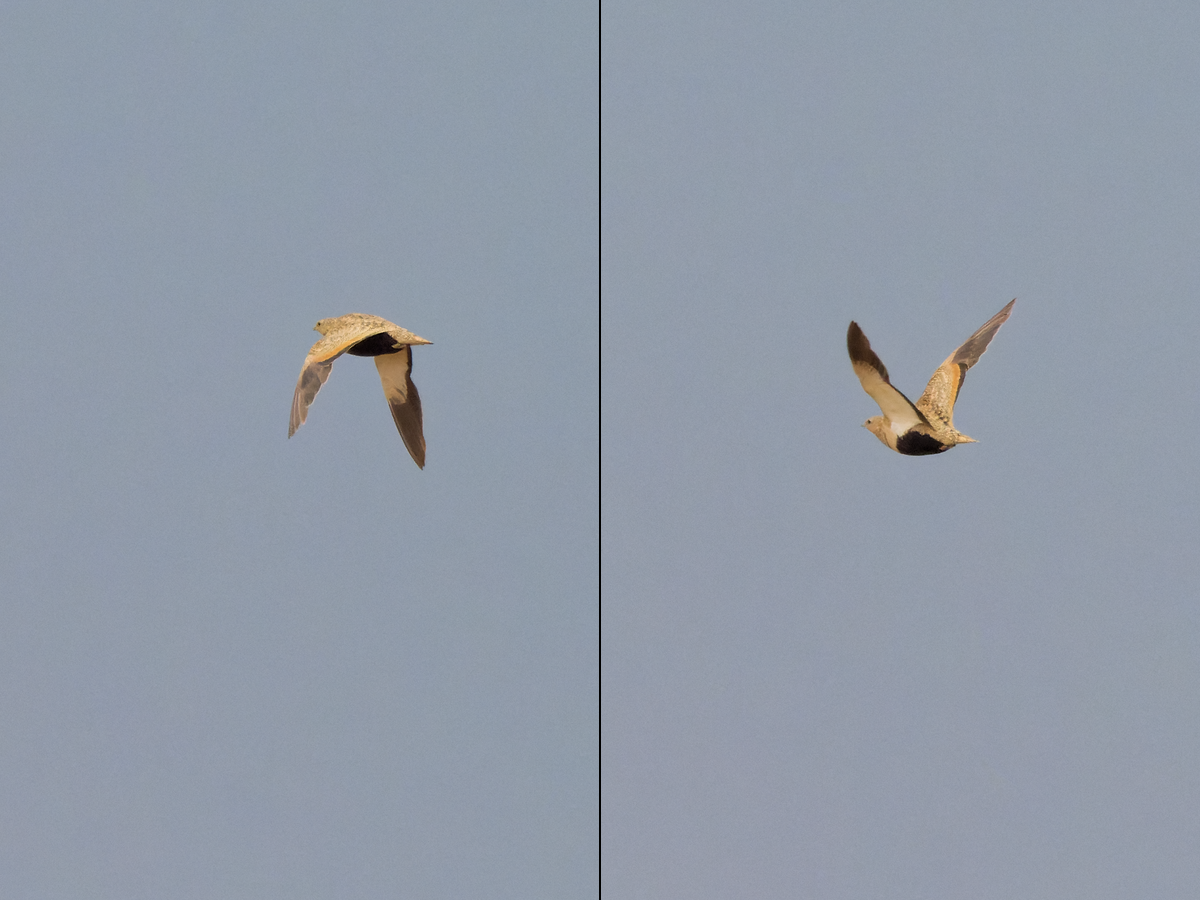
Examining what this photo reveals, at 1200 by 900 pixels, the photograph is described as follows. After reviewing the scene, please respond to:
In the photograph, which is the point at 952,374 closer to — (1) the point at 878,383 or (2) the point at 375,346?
(1) the point at 878,383

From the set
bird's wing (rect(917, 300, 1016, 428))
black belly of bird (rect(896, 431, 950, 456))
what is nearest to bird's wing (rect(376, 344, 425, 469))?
black belly of bird (rect(896, 431, 950, 456))

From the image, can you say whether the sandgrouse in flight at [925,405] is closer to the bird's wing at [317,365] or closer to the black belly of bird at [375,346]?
the black belly of bird at [375,346]

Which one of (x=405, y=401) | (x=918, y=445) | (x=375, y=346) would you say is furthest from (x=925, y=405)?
(x=375, y=346)

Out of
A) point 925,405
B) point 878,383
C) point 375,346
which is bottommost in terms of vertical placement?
point 925,405

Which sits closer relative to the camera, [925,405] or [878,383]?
[878,383]

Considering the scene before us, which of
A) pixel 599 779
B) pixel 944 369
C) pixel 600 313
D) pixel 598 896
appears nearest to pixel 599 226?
pixel 600 313

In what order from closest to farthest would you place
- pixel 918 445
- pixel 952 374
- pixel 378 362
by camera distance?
pixel 918 445
pixel 952 374
pixel 378 362

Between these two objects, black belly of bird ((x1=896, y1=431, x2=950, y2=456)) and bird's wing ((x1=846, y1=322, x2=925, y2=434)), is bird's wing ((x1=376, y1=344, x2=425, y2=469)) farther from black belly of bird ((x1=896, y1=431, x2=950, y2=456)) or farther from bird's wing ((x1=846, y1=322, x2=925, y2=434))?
black belly of bird ((x1=896, y1=431, x2=950, y2=456))
